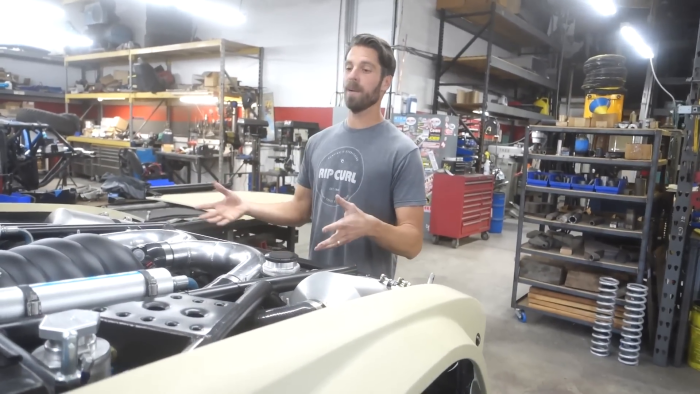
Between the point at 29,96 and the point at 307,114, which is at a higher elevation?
the point at 29,96

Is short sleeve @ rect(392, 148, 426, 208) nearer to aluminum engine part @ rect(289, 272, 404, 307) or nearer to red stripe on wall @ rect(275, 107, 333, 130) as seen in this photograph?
aluminum engine part @ rect(289, 272, 404, 307)

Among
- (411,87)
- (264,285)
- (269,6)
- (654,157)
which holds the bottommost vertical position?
(264,285)

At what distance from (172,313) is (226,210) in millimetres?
840

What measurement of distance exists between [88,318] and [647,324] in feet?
11.8

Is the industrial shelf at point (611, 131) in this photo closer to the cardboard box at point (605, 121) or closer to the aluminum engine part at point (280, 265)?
the cardboard box at point (605, 121)

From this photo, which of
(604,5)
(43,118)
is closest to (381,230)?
(43,118)

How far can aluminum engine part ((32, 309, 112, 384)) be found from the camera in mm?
466

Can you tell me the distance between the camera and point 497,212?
6.47m

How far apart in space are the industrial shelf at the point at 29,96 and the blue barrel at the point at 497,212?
9.00 metres

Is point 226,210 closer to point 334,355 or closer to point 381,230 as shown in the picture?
point 381,230

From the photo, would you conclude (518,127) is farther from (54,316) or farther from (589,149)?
(54,316)

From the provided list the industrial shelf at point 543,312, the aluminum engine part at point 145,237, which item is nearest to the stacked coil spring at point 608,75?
the industrial shelf at point 543,312

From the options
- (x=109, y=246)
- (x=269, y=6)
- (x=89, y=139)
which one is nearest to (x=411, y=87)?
(x=269, y=6)

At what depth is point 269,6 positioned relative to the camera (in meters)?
7.47
